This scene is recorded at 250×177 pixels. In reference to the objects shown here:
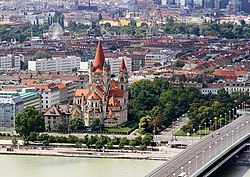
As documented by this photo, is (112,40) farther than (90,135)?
Yes

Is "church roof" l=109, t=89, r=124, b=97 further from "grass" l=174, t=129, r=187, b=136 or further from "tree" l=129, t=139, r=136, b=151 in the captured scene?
"tree" l=129, t=139, r=136, b=151

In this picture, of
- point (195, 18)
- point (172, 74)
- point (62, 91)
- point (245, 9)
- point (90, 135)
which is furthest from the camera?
point (245, 9)

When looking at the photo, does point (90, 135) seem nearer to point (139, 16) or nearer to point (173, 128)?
point (173, 128)

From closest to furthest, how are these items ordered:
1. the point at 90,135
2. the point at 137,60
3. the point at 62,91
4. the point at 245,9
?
1. the point at 90,135
2. the point at 62,91
3. the point at 137,60
4. the point at 245,9

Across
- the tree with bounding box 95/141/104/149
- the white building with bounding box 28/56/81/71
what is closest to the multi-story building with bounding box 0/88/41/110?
the tree with bounding box 95/141/104/149

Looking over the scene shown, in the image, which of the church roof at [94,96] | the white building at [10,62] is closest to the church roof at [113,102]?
the church roof at [94,96]

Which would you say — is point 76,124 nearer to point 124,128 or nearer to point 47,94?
point 124,128

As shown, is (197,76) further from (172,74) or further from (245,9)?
(245,9)

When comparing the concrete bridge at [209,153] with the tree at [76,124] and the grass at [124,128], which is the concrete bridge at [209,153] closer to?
the grass at [124,128]

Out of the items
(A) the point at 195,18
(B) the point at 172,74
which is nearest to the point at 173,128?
(B) the point at 172,74
